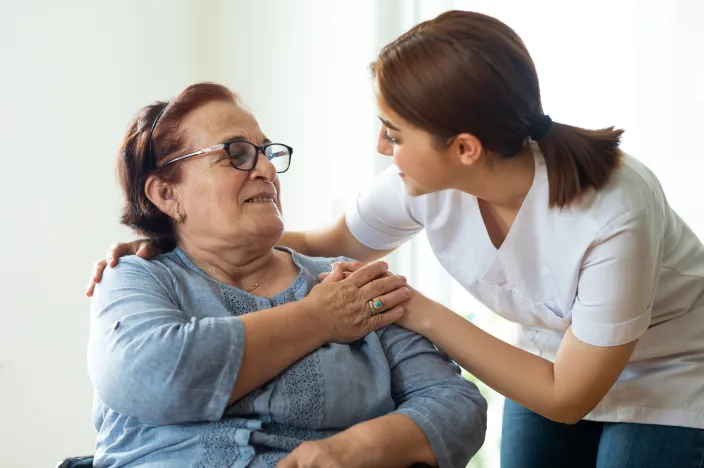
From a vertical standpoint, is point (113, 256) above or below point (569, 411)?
above

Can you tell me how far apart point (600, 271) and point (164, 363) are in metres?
0.82

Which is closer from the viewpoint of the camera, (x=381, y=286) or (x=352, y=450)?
(x=352, y=450)

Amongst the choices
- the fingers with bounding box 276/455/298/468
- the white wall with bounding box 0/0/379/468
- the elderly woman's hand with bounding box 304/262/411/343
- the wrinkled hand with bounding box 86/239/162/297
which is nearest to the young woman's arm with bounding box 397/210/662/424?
the elderly woman's hand with bounding box 304/262/411/343

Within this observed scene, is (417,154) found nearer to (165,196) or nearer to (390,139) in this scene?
(390,139)

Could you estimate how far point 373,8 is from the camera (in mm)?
3055

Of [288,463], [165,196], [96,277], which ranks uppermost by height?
[165,196]

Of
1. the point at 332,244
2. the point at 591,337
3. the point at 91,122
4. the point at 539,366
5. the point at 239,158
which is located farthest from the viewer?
Answer: the point at 91,122

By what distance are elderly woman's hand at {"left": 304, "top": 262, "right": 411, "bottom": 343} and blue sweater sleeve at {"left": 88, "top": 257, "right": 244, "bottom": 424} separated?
0.67 feet

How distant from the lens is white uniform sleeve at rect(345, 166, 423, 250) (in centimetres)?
186

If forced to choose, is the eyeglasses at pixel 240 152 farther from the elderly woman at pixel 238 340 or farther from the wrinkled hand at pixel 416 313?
the wrinkled hand at pixel 416 313

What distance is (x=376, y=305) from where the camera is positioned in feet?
5.29

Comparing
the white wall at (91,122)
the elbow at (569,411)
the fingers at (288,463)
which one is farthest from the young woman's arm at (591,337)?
the white wall at (91,122)

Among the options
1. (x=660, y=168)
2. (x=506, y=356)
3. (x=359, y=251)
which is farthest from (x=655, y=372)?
(x=660, y=168)

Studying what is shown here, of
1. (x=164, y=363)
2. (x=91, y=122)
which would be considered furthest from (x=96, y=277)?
(x=91, y=122)
